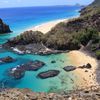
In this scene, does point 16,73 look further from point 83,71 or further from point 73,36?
point 73,36

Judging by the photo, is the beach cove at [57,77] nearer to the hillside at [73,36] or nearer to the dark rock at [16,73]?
the dark rock at [16,73]

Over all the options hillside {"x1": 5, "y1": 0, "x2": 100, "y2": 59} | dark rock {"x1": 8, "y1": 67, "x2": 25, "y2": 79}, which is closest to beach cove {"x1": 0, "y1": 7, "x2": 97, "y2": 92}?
dark rock {"x1": 8, "y1": 67, "x2": 25, "y2": 79}

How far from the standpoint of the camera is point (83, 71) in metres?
62.9

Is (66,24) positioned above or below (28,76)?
above

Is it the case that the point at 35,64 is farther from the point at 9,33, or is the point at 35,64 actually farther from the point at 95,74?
the point at 9,33

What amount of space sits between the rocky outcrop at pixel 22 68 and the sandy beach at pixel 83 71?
9262mm

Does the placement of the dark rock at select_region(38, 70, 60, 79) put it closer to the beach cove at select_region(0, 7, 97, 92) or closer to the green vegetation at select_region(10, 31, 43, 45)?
the beach cove at select_region(0, 7, 97, 92)

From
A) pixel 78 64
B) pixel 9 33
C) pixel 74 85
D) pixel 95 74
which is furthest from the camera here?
pixel 9 33

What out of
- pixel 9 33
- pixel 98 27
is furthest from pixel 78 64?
pixel 9 33

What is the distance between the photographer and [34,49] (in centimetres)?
8744

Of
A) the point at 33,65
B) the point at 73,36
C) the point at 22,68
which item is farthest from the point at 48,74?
the point at 73,36

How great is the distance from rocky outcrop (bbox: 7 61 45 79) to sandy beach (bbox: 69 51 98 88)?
926 cm

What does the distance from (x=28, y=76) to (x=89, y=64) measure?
1514cm

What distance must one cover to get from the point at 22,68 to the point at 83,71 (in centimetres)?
1496
